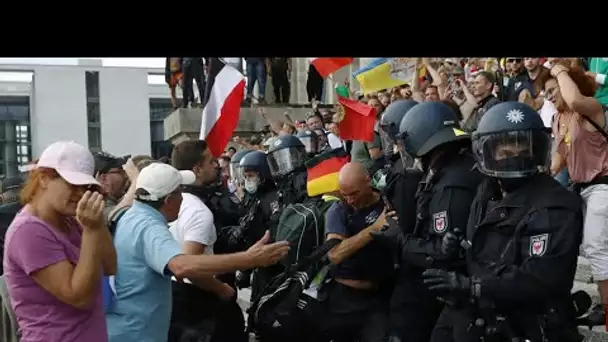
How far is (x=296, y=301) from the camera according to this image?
6.09 m

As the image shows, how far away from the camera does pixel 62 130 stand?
3544 cm

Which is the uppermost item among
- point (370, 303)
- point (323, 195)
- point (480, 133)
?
point (480, 133)

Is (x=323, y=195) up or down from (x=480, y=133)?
down

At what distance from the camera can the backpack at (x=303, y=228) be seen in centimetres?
635

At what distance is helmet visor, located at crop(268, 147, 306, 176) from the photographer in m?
7.86

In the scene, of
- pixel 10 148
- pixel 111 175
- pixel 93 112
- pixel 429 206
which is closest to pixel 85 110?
pixel 93 112

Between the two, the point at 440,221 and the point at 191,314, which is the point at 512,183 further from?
the point at 191,314

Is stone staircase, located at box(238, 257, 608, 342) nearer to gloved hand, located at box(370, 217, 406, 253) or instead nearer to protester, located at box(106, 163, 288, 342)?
gloved hand, located at box(370, 217, 406, 253)

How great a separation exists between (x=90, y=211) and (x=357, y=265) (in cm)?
227

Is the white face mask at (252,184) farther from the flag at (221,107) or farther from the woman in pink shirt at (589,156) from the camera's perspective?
the woman in pink shirt at (589,156)
